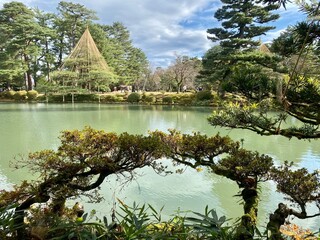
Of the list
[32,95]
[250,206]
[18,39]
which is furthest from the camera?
[18,39]

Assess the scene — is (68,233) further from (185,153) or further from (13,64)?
(13,64)

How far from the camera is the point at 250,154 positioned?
6.55 feet

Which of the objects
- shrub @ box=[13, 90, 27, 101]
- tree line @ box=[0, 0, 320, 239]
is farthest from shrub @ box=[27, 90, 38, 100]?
tree line @ box=[0, 0, 320, 239]

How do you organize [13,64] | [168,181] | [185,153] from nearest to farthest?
[185,153]
[168,181]
[13,64]

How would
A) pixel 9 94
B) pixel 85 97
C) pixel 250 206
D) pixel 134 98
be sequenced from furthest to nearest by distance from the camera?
pixel 9 94, pixel 85 97, pixel 134 98, pixel 250 206

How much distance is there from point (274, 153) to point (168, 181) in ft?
9.93

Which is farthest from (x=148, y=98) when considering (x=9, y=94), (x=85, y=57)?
(x=9, y=94)

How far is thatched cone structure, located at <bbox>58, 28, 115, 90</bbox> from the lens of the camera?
19.8 meters

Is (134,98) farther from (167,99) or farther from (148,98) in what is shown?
(167,99)

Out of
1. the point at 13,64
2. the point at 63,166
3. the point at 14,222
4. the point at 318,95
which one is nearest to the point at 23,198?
the point at 14,222

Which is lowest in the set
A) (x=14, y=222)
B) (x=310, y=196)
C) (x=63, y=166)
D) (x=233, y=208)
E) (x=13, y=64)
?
(x=233, y=208)

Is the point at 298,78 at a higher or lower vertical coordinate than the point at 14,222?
higher

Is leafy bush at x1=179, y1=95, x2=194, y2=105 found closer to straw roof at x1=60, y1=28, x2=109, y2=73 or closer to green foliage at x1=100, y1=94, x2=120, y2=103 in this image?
green foliage at x1=100, y1=94, x2=120, y2=103

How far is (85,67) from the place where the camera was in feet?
66.1
